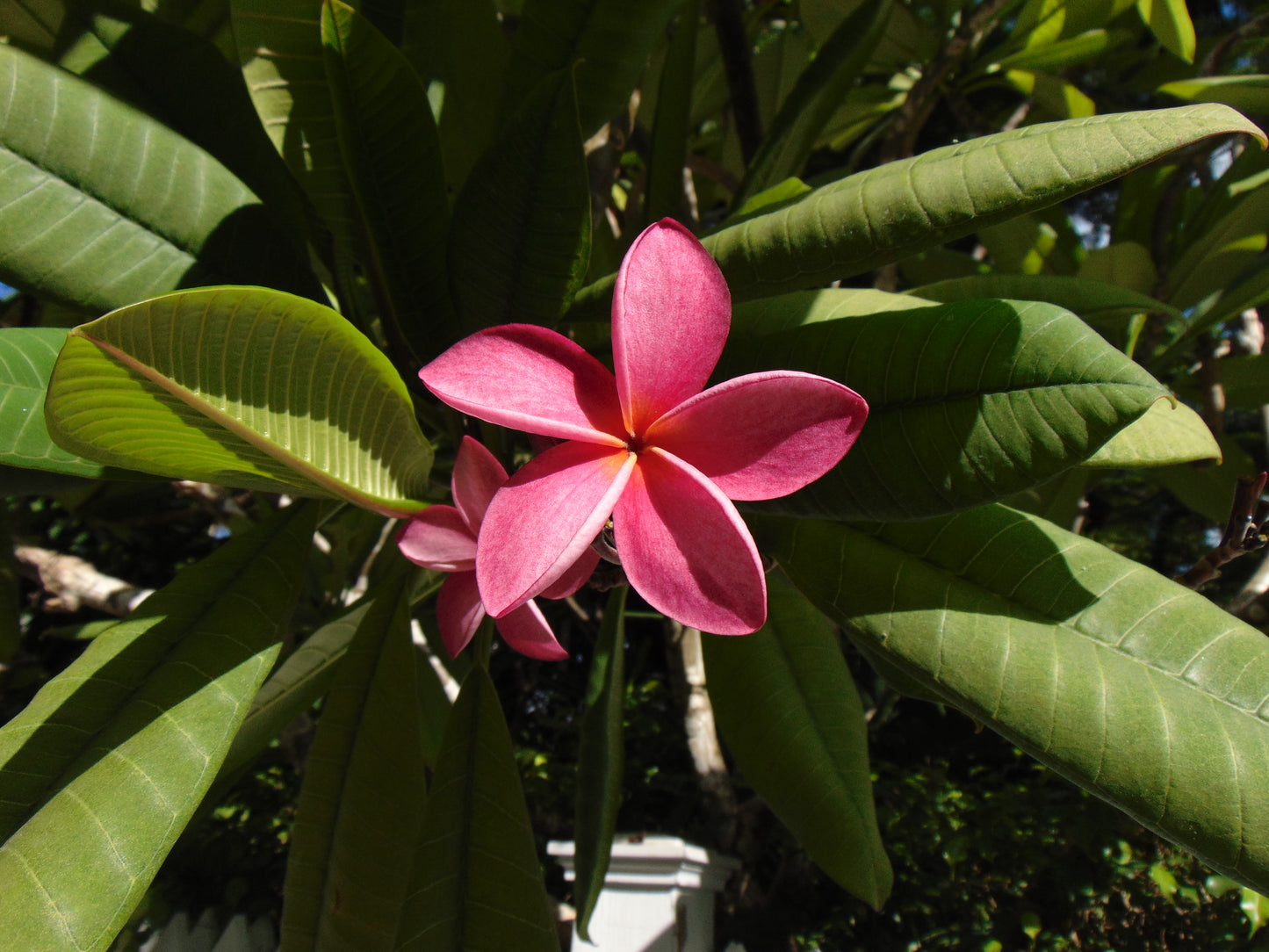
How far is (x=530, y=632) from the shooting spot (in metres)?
0.65

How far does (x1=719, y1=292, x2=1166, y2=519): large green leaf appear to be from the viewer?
51 centimetres

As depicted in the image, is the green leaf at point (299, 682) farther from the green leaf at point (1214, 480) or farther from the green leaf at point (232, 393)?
the green leaf at point (1214, 480)

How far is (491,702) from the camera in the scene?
0.85 metres

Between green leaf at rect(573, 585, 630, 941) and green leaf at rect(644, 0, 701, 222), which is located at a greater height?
green leaf at rect(644, 0, 701, 222)

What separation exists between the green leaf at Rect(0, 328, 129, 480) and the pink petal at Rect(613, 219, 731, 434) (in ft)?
1.39

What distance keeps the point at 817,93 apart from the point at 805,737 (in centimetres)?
75

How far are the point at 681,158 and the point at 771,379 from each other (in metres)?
0.69

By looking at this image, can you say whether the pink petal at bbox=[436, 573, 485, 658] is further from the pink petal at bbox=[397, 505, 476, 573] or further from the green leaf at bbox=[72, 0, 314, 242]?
the green leaf at bbox=[72, 0, 314, 242]

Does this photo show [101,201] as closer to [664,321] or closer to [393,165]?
[393,165]

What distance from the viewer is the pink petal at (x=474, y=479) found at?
1.87 ft

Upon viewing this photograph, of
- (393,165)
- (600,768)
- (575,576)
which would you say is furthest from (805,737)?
(393,165)

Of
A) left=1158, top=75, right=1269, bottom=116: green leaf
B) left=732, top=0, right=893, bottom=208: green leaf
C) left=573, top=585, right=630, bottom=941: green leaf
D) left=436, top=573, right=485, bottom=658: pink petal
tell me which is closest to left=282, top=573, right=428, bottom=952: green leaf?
left=436, top=573, right=485, bottom=658: pink petal

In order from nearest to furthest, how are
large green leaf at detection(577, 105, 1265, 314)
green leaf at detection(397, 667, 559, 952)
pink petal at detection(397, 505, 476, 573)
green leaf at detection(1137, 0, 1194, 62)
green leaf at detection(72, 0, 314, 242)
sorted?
1. large green leaf at detection(577, 105, 1265, 314)
2. pink petal at detection(397, 505, 476, 573)
3. green leaf at detection(397, 667, 559, 952)
4. green leaf at detection(72, 0, 314, 242)
5. green leaf at detection(1137, 0, 1194, 62)

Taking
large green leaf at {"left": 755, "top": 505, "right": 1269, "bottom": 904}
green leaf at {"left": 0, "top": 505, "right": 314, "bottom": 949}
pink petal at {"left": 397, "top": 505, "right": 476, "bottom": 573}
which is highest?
pink petal at {"left": 397, "top": 505, "right": 476, "bottom": 573}
